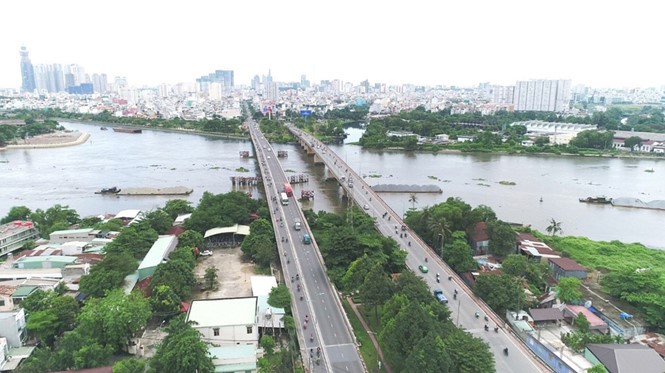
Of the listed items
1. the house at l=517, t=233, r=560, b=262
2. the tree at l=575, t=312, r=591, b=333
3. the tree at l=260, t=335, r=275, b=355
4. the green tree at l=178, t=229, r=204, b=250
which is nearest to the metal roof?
the green tree at l=178, t=229, r=204, b=250

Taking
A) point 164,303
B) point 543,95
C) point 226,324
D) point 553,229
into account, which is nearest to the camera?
point 226,324

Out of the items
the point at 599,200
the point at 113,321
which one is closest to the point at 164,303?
the point at 113,321

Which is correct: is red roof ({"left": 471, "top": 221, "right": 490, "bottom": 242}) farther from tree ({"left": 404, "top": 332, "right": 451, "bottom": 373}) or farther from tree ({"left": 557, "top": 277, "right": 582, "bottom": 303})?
tree ({"left": 404, "top": 332, "right": 451, "bottom": 373})

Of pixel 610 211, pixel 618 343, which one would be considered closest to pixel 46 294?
pixel 618 343

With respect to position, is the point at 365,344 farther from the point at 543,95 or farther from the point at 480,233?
the point at 543,95

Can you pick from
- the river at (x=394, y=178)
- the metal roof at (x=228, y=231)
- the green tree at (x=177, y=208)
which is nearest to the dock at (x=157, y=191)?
the river at (x=394, y=178)

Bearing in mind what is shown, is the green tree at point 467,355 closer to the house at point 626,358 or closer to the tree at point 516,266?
the house at point 626,358

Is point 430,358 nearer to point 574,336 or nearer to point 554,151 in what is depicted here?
point 574,336
